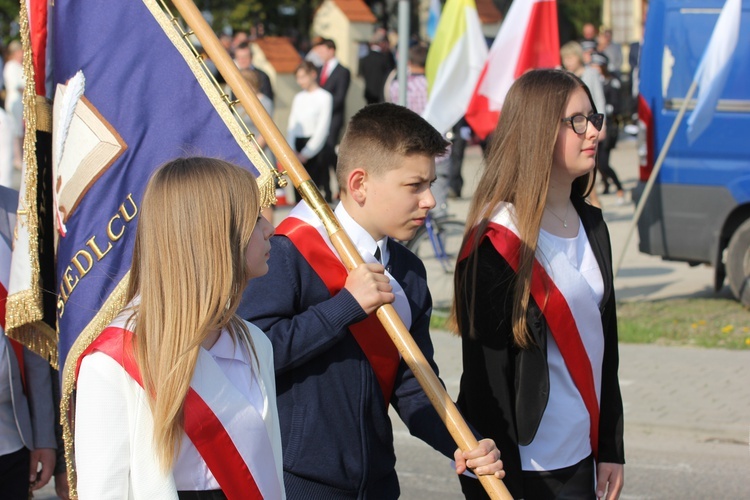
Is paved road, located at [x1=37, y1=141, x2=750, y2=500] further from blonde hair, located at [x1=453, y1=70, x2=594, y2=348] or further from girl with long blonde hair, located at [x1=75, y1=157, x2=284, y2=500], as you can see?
girl with long blonde hair, located at [x1=75, y1=157, x2=284, y2=500]

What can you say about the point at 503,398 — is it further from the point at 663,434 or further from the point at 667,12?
the point at 667,12

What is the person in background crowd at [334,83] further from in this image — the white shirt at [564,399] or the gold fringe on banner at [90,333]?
the gold fringe on banner at [90,333]

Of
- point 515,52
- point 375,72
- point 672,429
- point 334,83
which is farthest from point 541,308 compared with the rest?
point 375,72

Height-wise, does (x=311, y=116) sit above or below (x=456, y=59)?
below

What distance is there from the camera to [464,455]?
2.71 m

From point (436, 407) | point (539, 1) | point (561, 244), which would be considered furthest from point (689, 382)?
point (436, 407)

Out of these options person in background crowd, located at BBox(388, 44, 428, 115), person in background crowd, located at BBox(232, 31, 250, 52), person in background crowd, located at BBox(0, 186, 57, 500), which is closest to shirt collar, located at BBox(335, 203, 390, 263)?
person in background crowd, located at BBox(0, 186, 57, 500)

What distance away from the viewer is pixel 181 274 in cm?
223

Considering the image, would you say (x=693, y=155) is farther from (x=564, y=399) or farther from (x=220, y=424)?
(x=220, y=424)

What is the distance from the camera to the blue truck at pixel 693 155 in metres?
8.80

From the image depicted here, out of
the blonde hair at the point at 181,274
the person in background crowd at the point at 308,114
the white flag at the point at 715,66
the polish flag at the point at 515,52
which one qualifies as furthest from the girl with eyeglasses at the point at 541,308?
the person in background crowd at the point at 308,114

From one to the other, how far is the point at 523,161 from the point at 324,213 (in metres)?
0.68

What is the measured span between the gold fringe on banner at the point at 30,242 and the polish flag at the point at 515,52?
6710mm

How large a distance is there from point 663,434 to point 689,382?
89 centimetres
